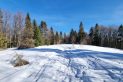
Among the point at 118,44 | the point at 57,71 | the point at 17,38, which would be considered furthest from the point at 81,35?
the point at 57,71

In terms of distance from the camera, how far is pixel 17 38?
52.1 meters

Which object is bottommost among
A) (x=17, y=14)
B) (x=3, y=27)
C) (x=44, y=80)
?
(x=44, y=80)

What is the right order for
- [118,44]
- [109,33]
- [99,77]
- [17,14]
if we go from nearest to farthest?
1. [99,77]
2. [17,14]
3. [118,44]
4. [109,33]

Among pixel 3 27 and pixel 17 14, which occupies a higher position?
pixel 17 14

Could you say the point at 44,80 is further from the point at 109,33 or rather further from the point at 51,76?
the point at 109,33

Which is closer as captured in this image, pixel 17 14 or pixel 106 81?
pixel 106 81

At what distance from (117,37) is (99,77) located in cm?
7213

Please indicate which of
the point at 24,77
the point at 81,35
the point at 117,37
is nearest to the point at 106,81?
the point at 24,77

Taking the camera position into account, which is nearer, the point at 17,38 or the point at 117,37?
the point at 17,38

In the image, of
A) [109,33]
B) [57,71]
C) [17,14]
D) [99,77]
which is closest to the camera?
[99,77]

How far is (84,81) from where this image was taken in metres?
7.06

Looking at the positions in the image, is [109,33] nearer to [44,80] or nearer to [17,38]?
[17,38]

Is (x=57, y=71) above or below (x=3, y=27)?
below

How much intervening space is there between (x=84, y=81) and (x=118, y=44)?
6968 cm
